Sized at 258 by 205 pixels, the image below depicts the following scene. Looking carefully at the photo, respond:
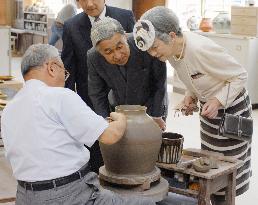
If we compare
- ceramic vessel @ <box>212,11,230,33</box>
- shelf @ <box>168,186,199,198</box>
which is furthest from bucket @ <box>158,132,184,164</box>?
ceramic vessel @ <box>212,11,230,33</box>

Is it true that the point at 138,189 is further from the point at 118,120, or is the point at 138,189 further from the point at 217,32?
the point at 217,32

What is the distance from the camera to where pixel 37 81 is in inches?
81.7

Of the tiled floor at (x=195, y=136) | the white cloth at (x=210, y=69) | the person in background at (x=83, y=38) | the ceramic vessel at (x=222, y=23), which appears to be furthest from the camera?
the ceramic vessel at (x=222, y=23)

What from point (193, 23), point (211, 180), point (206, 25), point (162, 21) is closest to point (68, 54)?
point (162, 21)

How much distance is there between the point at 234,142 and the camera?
274 cm

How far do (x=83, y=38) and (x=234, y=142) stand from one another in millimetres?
1154

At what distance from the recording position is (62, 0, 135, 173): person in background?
10.1 feet

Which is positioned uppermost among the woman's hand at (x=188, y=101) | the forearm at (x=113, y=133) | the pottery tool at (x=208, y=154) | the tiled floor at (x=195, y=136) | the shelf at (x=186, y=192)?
the woman's hand at (x=188, y=101)

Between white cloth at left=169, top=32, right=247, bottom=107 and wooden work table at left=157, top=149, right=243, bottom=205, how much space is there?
1.11 feet

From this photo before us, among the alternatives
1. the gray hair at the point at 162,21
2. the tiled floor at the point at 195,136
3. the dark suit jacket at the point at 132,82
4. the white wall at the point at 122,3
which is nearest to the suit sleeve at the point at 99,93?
the dark suit jacket at the point at 132,82

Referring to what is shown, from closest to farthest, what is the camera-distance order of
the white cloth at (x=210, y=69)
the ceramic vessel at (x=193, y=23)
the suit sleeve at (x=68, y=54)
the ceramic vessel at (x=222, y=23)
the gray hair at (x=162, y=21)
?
the gray hair at (x=162, y=21) → the white cloth at (x=210, y=69) → the suit sleeve at (x=68, y=54) → the ceramic vessel at (x=222, y=23) → the ceramic vessel at (x=193, y=23)

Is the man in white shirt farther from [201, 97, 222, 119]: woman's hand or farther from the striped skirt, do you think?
the striped skirt

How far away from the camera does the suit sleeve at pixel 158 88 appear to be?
9.21 feet

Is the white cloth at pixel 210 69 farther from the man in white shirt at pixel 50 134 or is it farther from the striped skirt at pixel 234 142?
the man in white shirt at pixel 50 134
